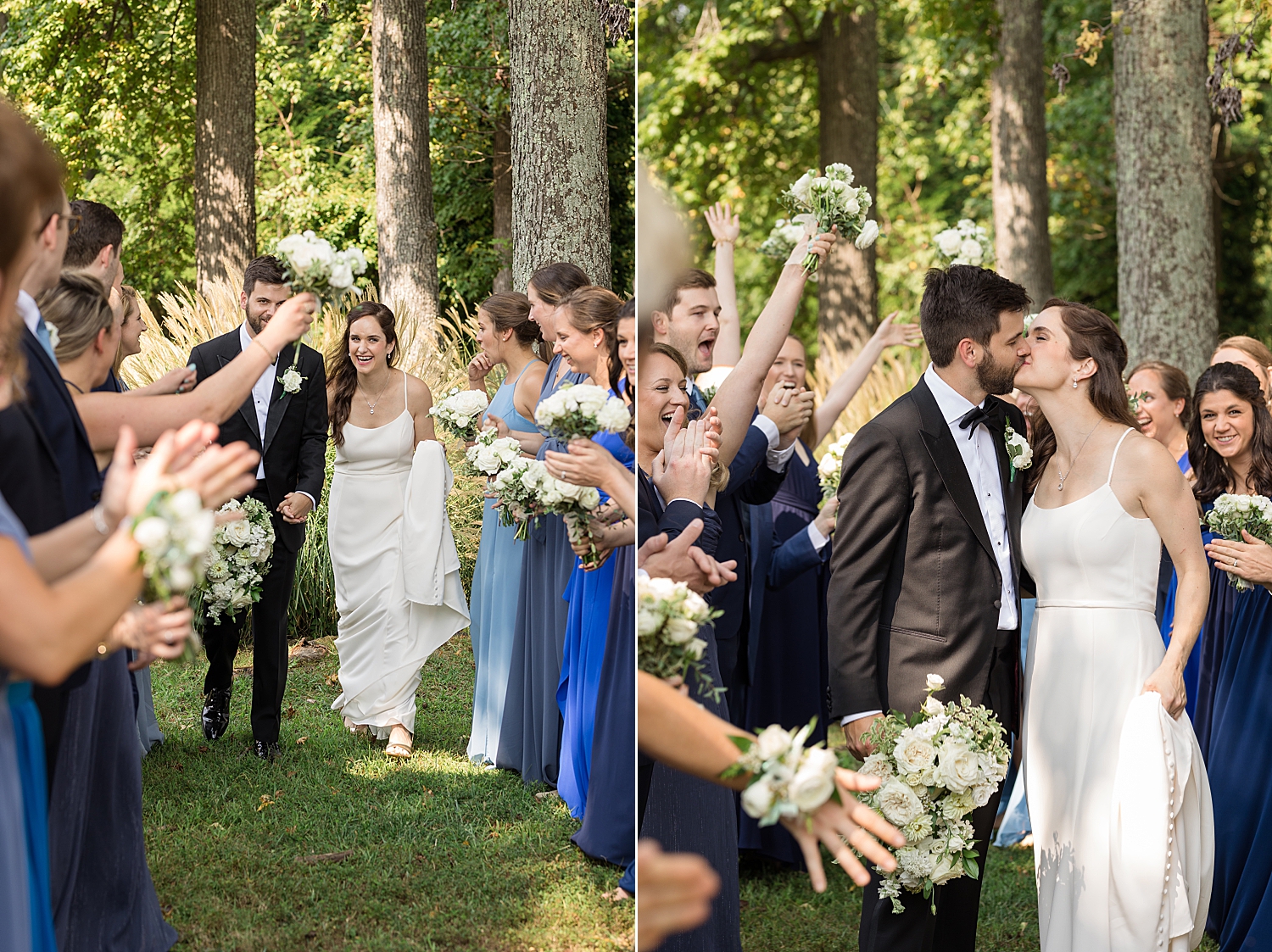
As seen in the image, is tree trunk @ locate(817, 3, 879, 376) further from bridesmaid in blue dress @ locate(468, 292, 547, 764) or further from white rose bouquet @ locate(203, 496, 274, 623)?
white rose bouquet @ locate(203, 496, 274, 623)

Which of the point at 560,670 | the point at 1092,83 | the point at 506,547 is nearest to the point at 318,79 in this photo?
the point at 506,547

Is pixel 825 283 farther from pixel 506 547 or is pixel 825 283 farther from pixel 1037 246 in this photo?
pixel 506 547

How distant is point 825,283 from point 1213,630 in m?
7.75

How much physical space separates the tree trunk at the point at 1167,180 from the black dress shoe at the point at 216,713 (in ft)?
21.4

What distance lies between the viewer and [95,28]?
720 centimetres

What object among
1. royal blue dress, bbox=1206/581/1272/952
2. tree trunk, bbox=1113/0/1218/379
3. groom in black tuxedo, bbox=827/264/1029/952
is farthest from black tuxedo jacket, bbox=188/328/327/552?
tree trunk, bbox=1113/0/1218/379

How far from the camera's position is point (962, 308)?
11.6ft

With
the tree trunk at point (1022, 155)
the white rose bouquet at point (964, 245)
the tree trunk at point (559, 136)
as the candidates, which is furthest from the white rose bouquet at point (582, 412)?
the tree trunk at point (1022, 155)

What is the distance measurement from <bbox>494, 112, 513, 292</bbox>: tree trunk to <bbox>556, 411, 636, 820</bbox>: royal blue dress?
48.0 inches

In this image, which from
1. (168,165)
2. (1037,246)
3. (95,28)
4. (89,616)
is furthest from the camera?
(1037,246)

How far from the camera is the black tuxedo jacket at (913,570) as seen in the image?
3.34 metres

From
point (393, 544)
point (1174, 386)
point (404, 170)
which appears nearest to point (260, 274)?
point (404, 170)

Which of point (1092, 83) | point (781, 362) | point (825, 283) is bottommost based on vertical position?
point (781, 362)

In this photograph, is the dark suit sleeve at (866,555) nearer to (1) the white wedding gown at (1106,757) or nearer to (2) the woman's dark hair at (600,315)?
(1) the white wedding gown at (1106,757)
